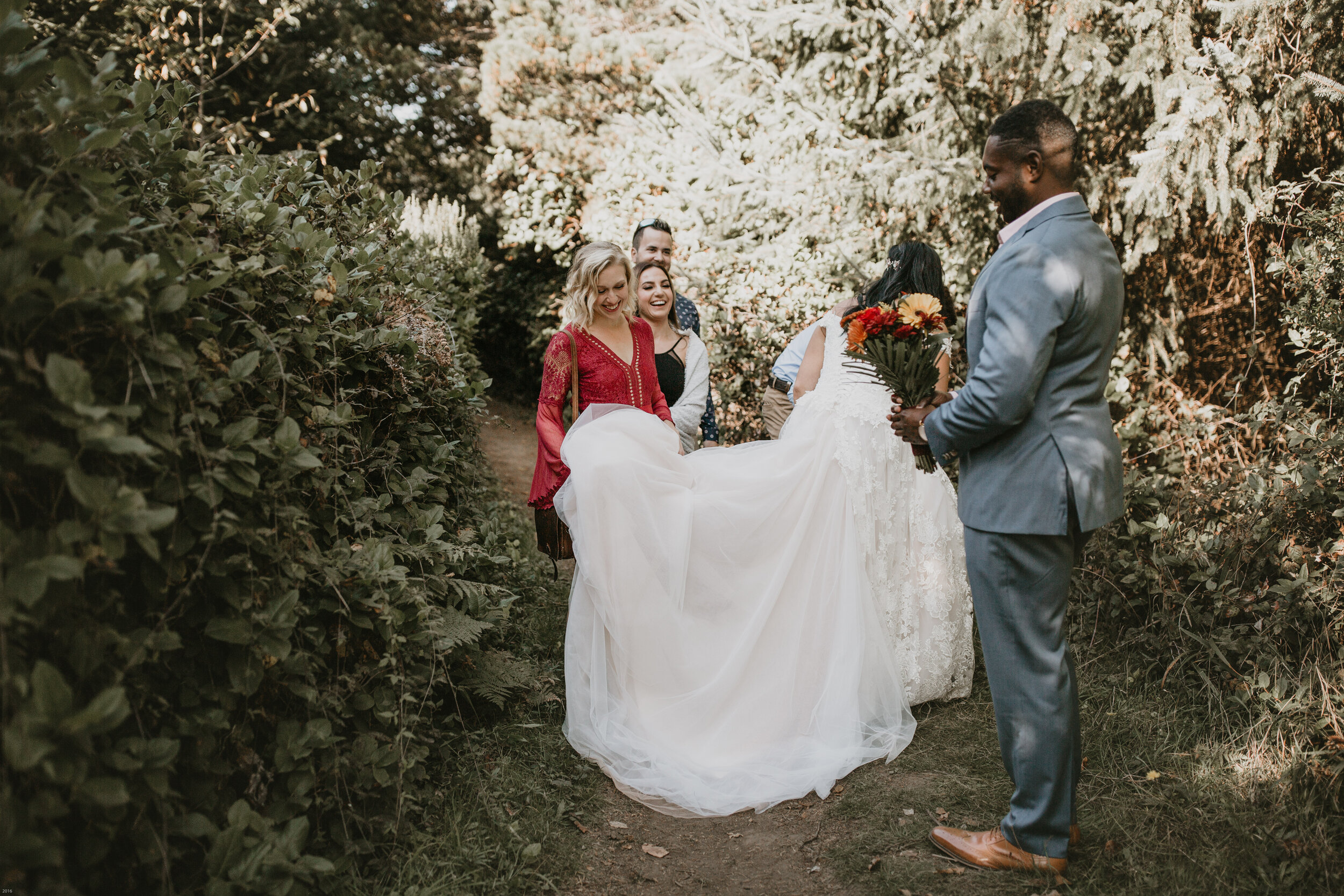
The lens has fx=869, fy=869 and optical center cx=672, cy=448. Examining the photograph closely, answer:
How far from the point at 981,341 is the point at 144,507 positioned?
2.41m

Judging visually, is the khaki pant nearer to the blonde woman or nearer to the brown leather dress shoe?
the blonde woman

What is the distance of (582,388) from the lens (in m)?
4.49

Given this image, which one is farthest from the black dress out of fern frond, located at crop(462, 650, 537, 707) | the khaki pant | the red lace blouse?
fern frond, located at crop(462, 650, 537, 707)

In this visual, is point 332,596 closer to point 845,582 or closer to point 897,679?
point 845,582

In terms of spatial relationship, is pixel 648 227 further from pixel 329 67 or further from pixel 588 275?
pixel 329 67

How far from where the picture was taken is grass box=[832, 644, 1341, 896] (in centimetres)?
275

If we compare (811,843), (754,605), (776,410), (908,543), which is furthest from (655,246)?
(811,843)

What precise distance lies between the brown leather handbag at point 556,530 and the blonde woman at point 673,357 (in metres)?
1.01

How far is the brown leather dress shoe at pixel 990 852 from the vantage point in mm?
2799

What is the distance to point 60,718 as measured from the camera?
5.48 ft

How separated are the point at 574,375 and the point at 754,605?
1471 mm

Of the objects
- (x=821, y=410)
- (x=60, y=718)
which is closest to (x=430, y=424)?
(x=821, y=410)

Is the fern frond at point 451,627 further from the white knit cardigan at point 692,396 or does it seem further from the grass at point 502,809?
the white knit cardigan at point 692,396

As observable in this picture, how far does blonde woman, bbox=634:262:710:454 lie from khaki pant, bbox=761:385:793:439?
0.65 meters
